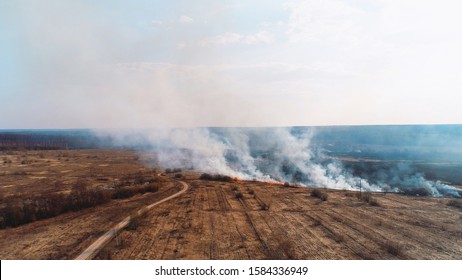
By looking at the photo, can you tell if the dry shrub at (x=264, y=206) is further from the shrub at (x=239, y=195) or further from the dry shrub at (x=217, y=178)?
the dry shrub at (x=217, y=178)

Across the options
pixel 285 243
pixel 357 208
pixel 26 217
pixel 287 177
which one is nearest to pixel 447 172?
pixel 287 177

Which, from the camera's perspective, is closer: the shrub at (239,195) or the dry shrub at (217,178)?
the shrub at (239,195)

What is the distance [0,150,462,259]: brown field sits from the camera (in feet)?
46.9

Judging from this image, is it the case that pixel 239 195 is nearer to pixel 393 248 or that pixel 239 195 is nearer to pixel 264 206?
pixel 264 206

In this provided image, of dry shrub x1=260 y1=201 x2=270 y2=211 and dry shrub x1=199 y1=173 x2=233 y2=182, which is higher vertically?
dry shrub x1=260 y1=201 x2=270 y2=211

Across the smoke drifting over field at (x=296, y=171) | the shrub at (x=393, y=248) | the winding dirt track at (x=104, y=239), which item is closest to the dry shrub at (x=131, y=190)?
the winding dirt track at (x=104, y=239)

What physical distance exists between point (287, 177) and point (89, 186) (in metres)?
37.7

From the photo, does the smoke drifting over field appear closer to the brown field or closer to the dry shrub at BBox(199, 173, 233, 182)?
the dry shrub at BBox(199, 173, 233, 182)

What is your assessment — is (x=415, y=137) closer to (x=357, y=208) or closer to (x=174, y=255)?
(x=357, y=208)

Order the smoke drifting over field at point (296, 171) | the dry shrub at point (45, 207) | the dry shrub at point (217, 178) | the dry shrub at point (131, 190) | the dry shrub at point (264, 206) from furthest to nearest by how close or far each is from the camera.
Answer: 1. the smoke drifting over field at point (296, 171)
2. the dry shrub at point (217, 178)
3. the dry shrub at point (131, 190)
4. the dry shrub at point (264, 206)
5. the dry shrub at point (45, 207)

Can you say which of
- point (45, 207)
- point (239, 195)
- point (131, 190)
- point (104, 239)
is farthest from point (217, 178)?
point (104, 239)

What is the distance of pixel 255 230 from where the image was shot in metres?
17.6

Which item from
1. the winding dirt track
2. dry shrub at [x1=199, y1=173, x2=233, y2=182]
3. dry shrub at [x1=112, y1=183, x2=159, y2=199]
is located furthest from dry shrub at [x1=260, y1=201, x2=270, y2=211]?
dry shrub at [x1=199, y1=173, x2=233, y2=182]

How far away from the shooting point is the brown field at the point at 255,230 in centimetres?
1430
